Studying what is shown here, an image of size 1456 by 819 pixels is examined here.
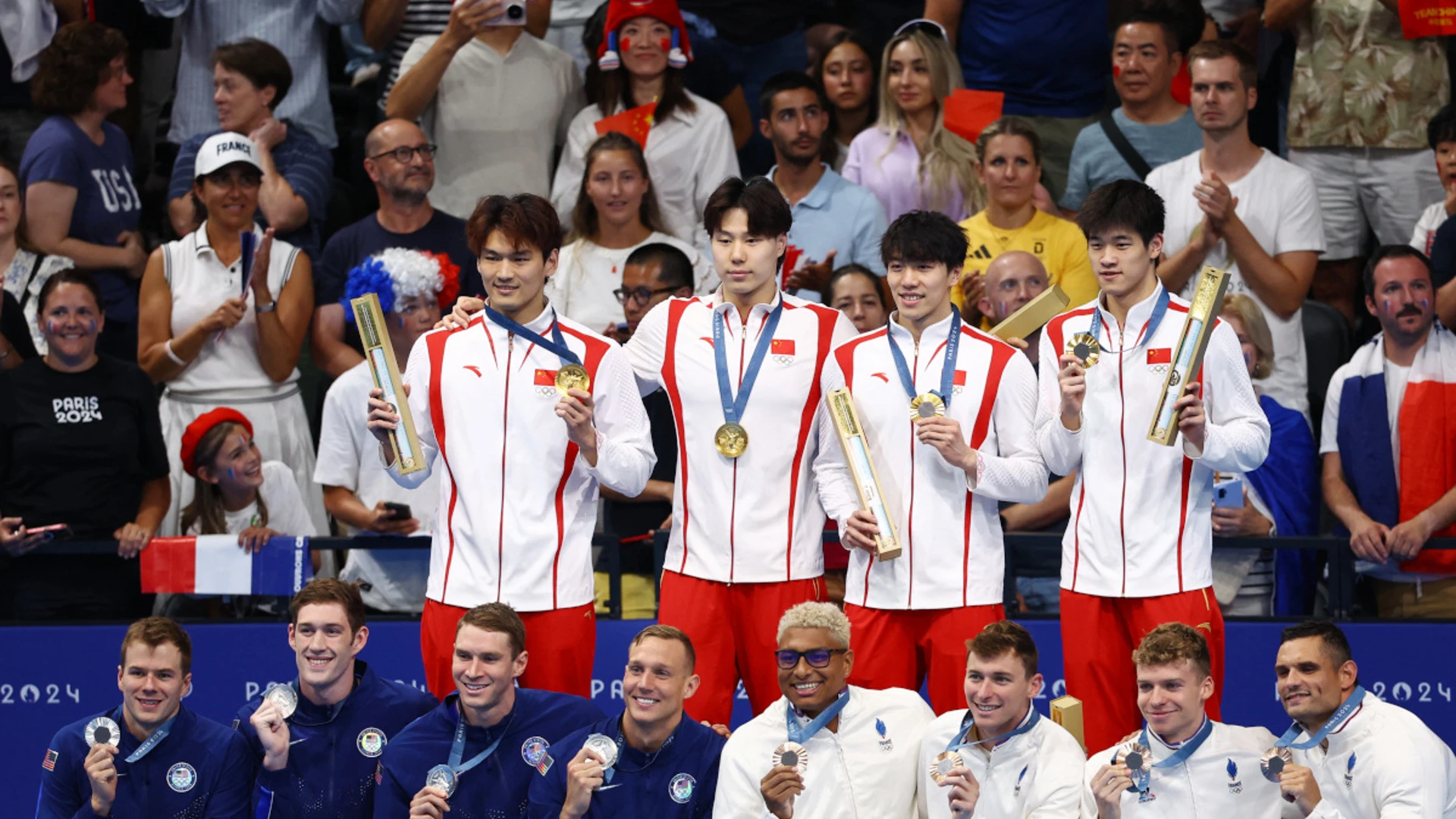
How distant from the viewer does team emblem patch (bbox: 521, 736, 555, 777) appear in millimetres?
6773

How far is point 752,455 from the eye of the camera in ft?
23.3

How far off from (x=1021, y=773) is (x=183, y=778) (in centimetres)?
302

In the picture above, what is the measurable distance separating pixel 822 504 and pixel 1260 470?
240 cm

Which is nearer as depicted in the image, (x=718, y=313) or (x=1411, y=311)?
(x=718, y=313)

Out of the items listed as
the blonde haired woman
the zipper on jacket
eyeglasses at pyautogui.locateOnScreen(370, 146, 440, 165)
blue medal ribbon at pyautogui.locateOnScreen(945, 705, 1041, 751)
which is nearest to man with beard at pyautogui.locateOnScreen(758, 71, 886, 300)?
the blonde haired woman

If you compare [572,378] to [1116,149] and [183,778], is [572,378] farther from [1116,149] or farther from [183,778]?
[1116,149]

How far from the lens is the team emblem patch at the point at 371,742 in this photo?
23.5 ft

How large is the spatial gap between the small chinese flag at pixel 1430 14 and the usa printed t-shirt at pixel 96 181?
6466mm

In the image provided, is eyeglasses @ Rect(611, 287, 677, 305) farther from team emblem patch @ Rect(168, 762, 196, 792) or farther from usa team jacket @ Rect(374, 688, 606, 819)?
team emblem patch @ Rect(168, 762, 196, 792)

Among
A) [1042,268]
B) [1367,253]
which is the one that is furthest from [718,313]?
[1367,253]

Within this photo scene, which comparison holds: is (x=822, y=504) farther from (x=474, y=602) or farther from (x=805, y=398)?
(x=474, y=602)

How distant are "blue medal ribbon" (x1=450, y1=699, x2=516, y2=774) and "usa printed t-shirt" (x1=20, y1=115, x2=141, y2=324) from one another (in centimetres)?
393

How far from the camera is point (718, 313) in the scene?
7.23 metres

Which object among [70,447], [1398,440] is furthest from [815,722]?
[70,447]
